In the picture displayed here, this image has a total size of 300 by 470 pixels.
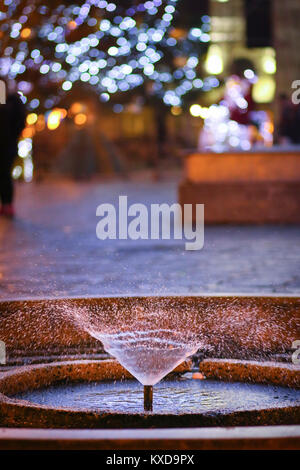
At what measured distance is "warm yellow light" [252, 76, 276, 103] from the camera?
42.4 meters

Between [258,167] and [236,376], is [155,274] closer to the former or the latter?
[236,376]

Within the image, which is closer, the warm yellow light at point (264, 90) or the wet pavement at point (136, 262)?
the wet pavement at point (136, 262)

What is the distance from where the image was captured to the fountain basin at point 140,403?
3.47 m

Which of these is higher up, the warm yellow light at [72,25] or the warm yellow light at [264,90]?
the warm yellow light at [264,90]

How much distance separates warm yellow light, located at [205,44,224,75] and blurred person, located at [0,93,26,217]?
1081 inches

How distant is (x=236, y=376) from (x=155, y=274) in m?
2.91

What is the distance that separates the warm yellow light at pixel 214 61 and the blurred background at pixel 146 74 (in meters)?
0.04

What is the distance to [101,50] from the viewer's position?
32031 mm

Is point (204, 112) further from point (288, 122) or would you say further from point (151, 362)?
point (151, 362)

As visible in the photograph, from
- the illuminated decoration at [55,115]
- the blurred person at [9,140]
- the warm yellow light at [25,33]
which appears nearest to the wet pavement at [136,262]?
the blurred person at [9,140]

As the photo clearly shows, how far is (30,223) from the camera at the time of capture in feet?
40.6

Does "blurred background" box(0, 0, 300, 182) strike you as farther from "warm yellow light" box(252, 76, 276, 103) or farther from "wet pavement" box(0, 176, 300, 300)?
"wet pavement" box(0, 176, 300, 300)

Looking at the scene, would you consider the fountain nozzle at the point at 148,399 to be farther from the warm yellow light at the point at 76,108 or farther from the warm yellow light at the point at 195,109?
the warm yellow light at the point at 195,109

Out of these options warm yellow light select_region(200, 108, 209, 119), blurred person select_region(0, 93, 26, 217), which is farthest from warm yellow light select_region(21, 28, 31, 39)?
warm yellow light select_region(200, 108, 209, 119)
